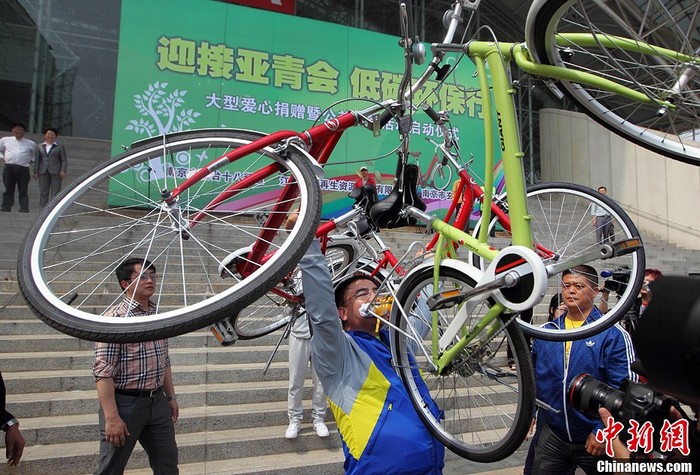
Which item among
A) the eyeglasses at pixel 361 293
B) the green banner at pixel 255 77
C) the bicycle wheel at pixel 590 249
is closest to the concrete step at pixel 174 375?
the eyeglasses at pixel 361 293

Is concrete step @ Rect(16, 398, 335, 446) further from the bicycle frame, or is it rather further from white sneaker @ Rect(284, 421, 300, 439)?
the bicycle frame

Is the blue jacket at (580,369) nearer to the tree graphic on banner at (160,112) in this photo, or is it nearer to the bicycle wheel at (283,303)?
the bicycle wheel at (283,303)

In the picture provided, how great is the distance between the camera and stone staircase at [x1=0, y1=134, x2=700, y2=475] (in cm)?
375

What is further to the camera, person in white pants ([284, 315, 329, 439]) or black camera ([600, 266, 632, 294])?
person in white pants ([284, 315, 329, 439])

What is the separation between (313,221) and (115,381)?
1.91 metres

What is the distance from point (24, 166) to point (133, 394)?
7155 millimetres

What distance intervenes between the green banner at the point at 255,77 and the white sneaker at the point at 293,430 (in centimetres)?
609

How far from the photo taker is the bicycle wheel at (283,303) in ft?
9.95

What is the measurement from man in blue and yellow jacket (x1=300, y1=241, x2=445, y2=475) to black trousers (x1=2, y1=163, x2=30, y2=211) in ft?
27.1

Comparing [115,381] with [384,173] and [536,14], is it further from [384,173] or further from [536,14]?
[384,173]

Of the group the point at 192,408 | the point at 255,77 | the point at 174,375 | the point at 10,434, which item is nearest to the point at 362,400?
the point at 10,434

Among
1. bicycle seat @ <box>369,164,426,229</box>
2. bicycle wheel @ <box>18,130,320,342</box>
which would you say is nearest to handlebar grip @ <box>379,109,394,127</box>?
bicycle seat @ <box>369,164,426,229</box>

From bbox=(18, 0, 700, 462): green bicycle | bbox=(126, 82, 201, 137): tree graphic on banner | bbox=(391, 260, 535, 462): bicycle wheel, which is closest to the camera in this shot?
bbox=(18, 0, 700, 462): green bicycle

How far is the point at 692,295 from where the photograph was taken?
0.80m
